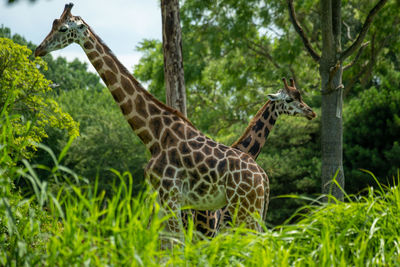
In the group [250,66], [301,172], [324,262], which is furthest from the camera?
[250,66]

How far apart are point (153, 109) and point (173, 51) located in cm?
189

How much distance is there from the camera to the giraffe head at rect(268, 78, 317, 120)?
5523 mm

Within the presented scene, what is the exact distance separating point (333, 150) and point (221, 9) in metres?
8.00

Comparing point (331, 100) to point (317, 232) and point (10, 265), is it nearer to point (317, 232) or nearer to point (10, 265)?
point (317, 232)

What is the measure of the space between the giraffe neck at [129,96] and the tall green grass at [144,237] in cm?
161

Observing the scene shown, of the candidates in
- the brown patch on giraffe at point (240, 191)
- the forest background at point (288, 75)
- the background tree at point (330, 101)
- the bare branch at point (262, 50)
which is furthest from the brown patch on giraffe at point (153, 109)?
the bare branch at point (262, 50)

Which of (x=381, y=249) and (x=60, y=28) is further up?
(x=60, y=28)

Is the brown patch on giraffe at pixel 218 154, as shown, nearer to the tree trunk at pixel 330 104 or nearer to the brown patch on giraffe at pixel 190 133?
the brown patch on giraffe at pixel 190 133

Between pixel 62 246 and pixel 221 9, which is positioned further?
pixel 221 9

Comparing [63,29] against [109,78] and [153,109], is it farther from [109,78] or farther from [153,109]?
[153,109]

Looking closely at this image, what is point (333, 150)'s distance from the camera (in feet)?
23.1

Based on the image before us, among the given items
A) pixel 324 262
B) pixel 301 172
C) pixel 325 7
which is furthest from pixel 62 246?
pixel 301 172

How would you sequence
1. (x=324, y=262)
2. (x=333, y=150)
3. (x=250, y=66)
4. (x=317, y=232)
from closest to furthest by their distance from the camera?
1. (x=324, y=262)
2. (x=317, y=232)
3. (x=333, y=150)
4. (x=250, y=66)

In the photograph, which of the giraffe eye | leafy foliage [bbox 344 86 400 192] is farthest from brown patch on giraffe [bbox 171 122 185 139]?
leafy foliage [bbox 344 86 400 192]
